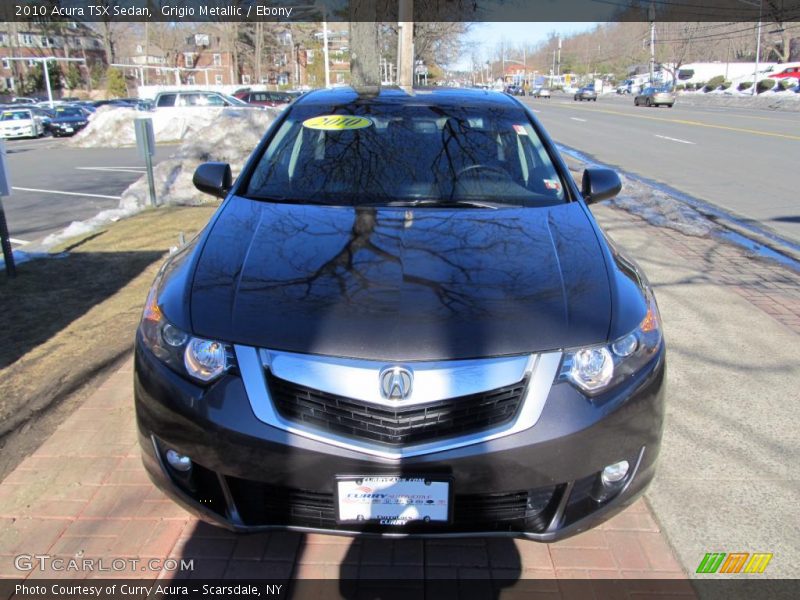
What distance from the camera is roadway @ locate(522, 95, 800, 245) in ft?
30.5

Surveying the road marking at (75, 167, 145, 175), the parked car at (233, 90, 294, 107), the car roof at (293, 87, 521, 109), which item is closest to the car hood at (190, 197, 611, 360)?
the car roof at (293, 87, 521, 109)

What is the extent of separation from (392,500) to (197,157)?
10.2 m

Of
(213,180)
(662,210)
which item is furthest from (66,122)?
(213,180)

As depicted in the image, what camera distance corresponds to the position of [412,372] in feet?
6.64

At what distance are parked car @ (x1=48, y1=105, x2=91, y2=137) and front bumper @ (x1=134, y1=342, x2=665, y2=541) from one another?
3348cm

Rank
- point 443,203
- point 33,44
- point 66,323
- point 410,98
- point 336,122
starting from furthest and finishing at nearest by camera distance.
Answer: point 33,44 < point 66,323 < point 410,98 < point 336,122 < point 443,203

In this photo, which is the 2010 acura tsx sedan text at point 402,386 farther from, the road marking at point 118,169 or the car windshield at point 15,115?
the car windshield at point 15,115

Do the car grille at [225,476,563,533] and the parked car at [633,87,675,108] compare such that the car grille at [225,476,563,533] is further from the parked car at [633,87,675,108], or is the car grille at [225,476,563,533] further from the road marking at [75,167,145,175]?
the parked car at [633,87,675,108]

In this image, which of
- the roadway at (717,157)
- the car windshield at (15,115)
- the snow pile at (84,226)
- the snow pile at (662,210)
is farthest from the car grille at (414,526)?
the car windshield at (15,115)

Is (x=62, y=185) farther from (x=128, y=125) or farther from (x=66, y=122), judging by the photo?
(x=66, y=122)

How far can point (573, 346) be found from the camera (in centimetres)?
213

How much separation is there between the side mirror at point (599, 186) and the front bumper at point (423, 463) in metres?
1.44

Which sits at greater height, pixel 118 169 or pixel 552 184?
pixel 552 184

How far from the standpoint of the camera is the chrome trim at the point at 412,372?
202 centimetres
